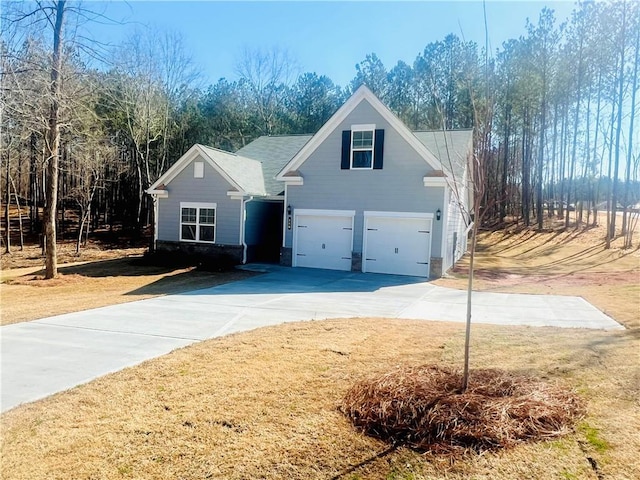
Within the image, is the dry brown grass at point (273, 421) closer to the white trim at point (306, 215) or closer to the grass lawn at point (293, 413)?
the grass lawn at point (293, 413)

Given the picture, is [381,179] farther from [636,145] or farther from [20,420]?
[636,145]

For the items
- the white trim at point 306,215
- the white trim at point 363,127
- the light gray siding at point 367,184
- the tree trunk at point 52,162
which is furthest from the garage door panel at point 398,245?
the tree trunk at point 52,162

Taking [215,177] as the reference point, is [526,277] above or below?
below

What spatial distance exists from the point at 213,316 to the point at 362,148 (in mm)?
9808

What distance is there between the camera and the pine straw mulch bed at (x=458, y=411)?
3832 millimetres

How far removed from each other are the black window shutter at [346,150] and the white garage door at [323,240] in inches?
72.2

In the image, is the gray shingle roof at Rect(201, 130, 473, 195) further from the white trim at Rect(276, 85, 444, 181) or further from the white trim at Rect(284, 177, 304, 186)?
the white trim at Rect(284, 177, 304, 186)

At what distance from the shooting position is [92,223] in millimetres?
35375

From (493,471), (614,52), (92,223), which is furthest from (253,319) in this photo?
(92,223)

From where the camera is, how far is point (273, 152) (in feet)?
75.9

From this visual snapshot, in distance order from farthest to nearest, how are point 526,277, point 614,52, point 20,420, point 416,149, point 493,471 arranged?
point 614,52 → point 526,277 → point 416,149 → point 20,420 → point 493,471

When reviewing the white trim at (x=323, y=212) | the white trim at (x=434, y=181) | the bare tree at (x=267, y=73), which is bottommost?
the white trim at (x=323, y=212)

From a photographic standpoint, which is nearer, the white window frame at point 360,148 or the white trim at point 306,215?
the white window frame at point 360,148

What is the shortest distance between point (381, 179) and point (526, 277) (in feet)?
23.1
